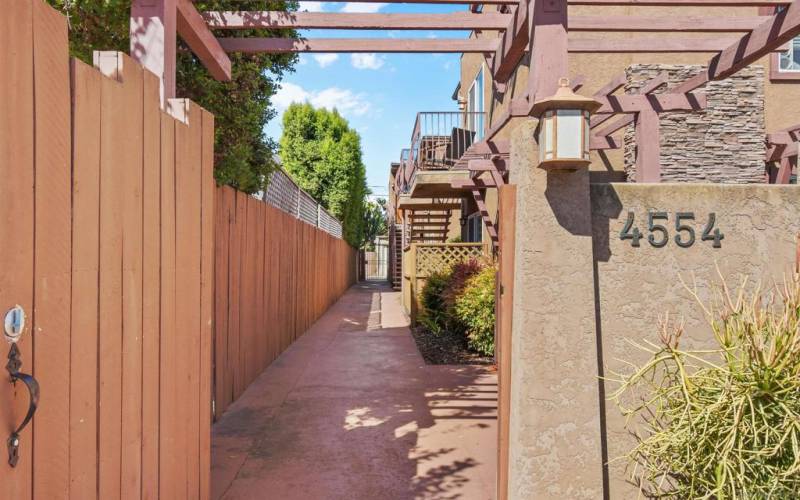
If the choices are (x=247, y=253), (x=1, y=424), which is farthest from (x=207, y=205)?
(x=247, y=253)

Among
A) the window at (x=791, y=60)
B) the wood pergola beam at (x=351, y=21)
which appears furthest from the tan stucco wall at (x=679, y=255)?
the window at (x=791, y=60)

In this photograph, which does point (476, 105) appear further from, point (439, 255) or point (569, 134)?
point (569, 134)

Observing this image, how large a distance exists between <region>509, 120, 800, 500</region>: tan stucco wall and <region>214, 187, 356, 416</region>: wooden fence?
3220 millimetres

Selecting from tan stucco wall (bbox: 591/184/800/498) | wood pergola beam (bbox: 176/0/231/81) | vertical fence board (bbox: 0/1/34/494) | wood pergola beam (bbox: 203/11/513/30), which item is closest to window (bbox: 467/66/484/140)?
wood pergola beam (bbox: 203/11/513/30)

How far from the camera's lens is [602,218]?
3307 millimetres

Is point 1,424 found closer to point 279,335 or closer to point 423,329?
point 279,335

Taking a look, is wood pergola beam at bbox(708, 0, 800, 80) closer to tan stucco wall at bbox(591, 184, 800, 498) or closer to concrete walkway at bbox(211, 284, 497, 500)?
tan stucco wall at bbox(591, 184, 800, 498)

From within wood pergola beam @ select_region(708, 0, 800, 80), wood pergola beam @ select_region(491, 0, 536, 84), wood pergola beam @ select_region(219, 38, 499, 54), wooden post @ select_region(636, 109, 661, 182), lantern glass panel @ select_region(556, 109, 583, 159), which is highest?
wood pergola beam @ select_region(219, 38, 499, 54)

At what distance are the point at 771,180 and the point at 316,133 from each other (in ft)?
60.5

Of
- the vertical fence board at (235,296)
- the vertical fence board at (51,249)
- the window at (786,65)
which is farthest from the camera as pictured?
the window at (786,65)

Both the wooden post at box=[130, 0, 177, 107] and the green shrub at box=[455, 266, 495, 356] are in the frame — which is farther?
the green shrub at box=[455, 266, 495, 356]

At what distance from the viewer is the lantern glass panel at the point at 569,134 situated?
291 cm

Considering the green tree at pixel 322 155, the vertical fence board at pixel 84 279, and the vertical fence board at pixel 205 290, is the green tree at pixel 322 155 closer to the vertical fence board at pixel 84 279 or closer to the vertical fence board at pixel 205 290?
the vertical fence board at pixel 205 290

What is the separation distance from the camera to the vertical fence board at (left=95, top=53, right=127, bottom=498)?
6.79 feet
